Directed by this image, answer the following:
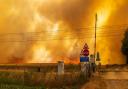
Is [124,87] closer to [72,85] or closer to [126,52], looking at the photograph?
[72,85]

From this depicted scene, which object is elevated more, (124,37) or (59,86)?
(124,37)

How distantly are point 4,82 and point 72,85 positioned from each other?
10.5 metres

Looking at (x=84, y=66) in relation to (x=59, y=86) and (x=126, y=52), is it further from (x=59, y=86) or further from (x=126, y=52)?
(x=126, y=52)

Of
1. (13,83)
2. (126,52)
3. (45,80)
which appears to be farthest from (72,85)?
(126,52)

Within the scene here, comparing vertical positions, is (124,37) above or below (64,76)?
above

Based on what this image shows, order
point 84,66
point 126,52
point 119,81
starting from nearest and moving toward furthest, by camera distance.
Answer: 1. point 119,81
2. point 84,66
3. point 126,52

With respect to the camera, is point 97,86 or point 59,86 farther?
point 59,86

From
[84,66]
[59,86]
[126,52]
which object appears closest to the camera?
[59,86]

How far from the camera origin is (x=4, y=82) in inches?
1845

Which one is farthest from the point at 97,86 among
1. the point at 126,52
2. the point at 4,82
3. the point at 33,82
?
the point at 126,52

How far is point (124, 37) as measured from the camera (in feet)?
303

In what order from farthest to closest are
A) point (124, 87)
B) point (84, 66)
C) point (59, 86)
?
point (84, 66) → point (59, 86) → point (124, 87)

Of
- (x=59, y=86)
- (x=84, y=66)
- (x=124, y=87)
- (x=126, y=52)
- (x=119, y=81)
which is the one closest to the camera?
(x=124, y=87)

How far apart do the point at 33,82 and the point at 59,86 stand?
196 inches
